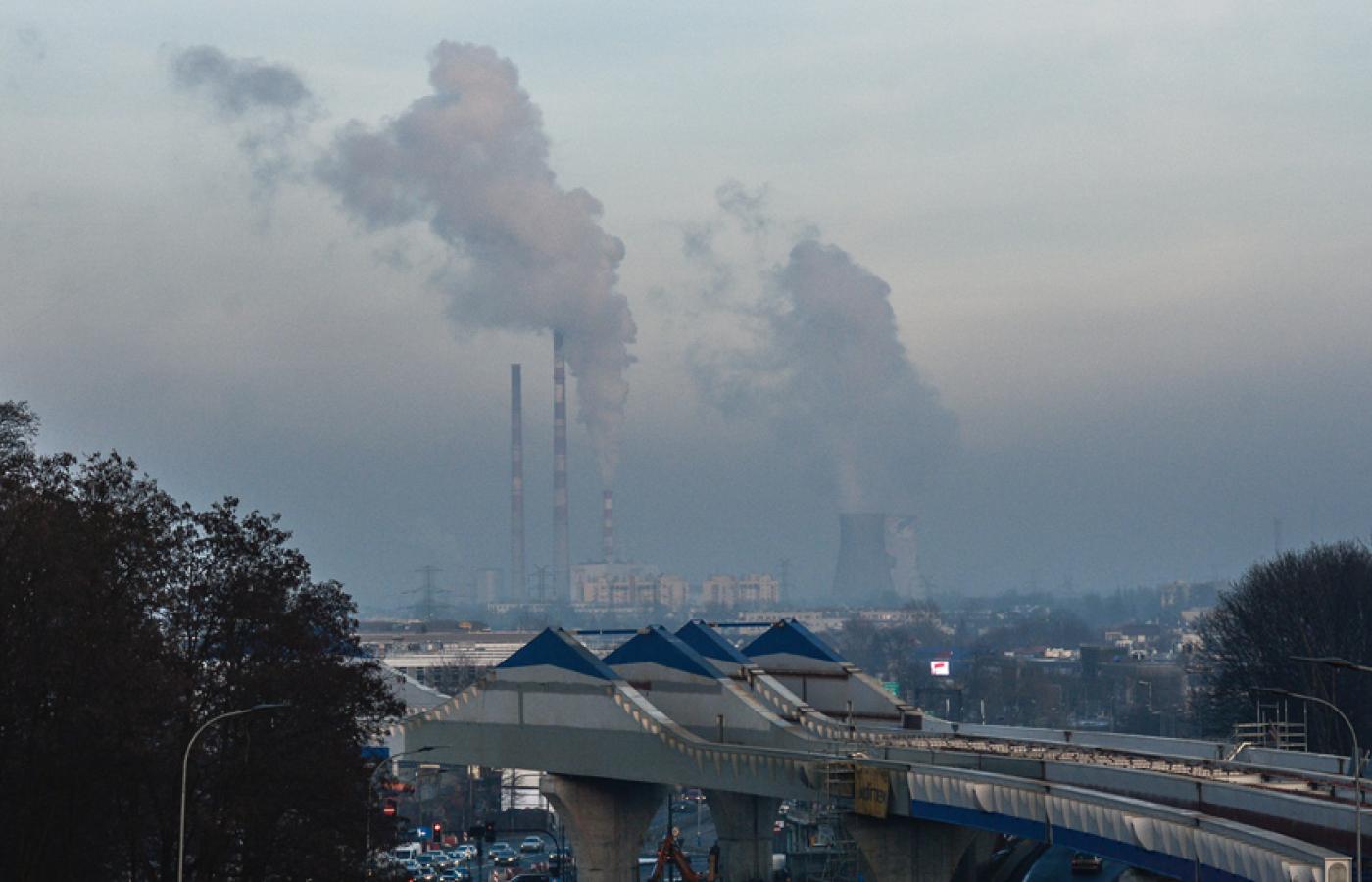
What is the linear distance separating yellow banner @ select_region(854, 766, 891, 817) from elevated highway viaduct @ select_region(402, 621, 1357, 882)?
8 cm

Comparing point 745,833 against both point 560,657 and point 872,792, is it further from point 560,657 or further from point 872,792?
point 872,792

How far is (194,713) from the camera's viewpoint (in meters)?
52.5

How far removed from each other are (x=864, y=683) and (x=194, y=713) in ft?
168

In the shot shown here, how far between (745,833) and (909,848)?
63.7 feet

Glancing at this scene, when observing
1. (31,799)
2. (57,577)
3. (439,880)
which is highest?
(57,577)

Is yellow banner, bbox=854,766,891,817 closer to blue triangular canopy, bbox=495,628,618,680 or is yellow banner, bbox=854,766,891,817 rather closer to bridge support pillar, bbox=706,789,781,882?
bridge support pillar, bbox=706,789,781,882

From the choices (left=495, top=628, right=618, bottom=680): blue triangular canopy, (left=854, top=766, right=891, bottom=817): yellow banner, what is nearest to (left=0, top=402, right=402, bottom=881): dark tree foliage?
(left=854, top=766, right=891, bottom=817): yellow banner

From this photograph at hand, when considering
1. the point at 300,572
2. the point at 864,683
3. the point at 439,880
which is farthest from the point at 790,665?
the point at 300,572

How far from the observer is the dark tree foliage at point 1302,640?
9831 cm

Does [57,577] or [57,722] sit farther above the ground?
[57,577]

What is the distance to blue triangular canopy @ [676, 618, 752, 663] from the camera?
99.9 m

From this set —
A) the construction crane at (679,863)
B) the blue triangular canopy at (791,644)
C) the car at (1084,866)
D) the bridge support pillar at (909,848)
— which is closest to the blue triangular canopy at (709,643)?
the blue triangular canopy at (791,644)

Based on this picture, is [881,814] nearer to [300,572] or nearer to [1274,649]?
[300,572]

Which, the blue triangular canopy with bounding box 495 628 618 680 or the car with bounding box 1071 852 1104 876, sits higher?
the blue triangular canopy with bounding box 495 628 618 680
